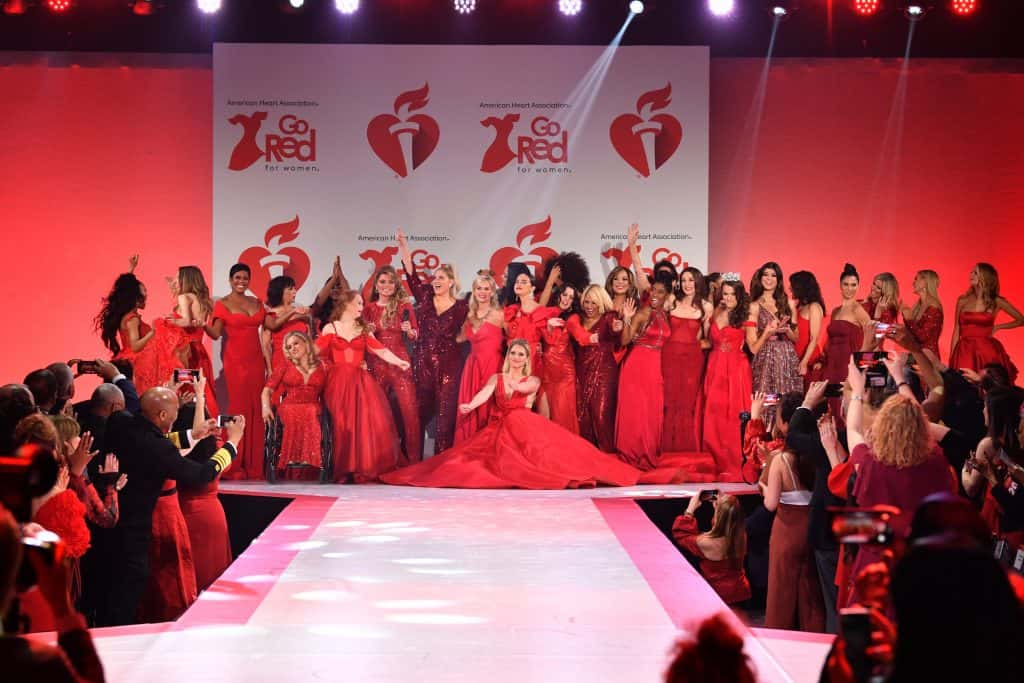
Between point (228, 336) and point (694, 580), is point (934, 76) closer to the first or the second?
point (228, 336)

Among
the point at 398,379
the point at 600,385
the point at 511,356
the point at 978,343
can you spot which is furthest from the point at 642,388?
the point at 978,343

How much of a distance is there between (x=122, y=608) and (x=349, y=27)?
19.7 feet

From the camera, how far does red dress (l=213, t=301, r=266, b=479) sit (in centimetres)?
882

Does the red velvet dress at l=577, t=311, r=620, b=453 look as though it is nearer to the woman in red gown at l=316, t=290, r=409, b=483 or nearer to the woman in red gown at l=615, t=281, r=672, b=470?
the woman in red gown at l=615, t=281, r=672, b=470

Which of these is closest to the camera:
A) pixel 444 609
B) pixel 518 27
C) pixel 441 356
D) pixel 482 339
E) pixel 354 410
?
pixel 444 609

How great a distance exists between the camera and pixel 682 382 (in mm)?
8602

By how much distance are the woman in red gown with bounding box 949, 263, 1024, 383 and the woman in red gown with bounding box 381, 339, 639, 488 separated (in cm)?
273

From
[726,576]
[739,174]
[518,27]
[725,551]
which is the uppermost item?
[518,27]

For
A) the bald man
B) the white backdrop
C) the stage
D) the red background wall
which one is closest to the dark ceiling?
the red background wall

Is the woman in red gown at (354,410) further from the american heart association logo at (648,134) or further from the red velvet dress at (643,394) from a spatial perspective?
the american heart association logo at (648,134)

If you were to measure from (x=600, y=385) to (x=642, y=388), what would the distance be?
1.03ft

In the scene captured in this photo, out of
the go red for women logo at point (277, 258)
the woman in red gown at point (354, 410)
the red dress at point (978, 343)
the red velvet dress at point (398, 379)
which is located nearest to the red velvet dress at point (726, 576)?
the woman in red gown at point (354, 410)

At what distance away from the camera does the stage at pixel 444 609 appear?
3617mm

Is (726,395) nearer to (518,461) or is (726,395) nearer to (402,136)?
(518,461)
